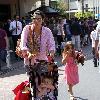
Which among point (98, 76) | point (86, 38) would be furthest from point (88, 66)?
point (86, 38)

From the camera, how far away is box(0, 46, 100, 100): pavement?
9.75 metres

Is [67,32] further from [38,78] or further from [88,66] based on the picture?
[38,78]

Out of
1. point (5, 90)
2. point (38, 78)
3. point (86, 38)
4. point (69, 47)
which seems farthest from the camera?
point (86, 38)

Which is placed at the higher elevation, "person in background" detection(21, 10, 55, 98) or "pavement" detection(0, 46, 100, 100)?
"person in background" detection(21, 10, 55, 98)

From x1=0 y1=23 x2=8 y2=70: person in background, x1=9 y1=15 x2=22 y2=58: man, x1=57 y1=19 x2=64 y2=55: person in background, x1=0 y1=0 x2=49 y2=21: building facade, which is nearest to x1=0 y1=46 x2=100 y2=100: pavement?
x1=0 y1=23 x2=8 y2=70: person in background

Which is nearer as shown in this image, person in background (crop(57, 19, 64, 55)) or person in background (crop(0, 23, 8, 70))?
person in background (crop(0, 23, 8, 70))

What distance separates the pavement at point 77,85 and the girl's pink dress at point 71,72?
0.36 meters

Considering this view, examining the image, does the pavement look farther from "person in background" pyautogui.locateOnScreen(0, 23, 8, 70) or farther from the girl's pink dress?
"person in background" pyautogui.locateOnScreen(0, 23, 8, 70)

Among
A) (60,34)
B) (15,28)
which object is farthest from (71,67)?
(60,34)

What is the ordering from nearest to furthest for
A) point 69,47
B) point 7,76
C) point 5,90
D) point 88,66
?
point 69,47 < point 5,90 < point 7,76 < point 88,66

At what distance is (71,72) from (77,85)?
1726 mm

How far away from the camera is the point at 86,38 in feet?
90.4

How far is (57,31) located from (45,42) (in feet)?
45.5

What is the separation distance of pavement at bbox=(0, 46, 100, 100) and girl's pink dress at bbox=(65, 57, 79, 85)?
0.36m
